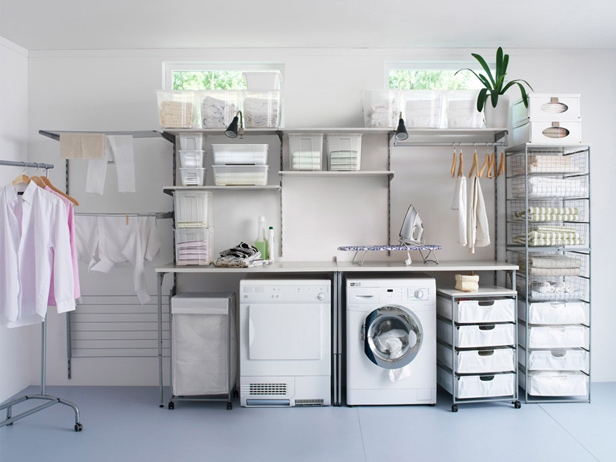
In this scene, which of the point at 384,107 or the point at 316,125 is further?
the point at 316,125

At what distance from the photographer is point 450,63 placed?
3979 millimetres

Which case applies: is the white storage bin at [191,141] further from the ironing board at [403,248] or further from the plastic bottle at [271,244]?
the ironing board at [403,248]

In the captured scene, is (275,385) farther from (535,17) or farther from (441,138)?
(535,17)

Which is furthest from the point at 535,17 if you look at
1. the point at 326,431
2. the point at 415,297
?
the point at 326,431

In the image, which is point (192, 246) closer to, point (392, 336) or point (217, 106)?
point (217, 106)

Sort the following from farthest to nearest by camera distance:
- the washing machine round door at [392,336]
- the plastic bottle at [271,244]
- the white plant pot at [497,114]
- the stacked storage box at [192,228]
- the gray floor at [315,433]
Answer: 1. the white plant pot at [497,114]
2. the plastic bottle at [271,244]
3. the stacked storage box at [192,228]
4. the washing machine round door at [392,336]
5. the gray floor at [315,433]

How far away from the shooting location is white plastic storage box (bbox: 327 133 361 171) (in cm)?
360

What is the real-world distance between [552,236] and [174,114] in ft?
9.64

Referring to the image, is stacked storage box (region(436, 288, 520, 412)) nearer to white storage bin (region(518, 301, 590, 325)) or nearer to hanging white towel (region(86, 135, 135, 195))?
white storage bin (region(518, 301, 590, 325))

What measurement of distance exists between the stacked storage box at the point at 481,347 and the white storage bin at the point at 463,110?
1.28m

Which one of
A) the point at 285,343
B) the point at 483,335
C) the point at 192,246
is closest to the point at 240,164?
the point at 192,246

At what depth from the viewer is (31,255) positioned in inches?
115

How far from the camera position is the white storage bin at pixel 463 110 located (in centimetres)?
361

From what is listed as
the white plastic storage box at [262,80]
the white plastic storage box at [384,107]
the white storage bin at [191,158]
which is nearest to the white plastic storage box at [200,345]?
the white storage bin at [191,158]
